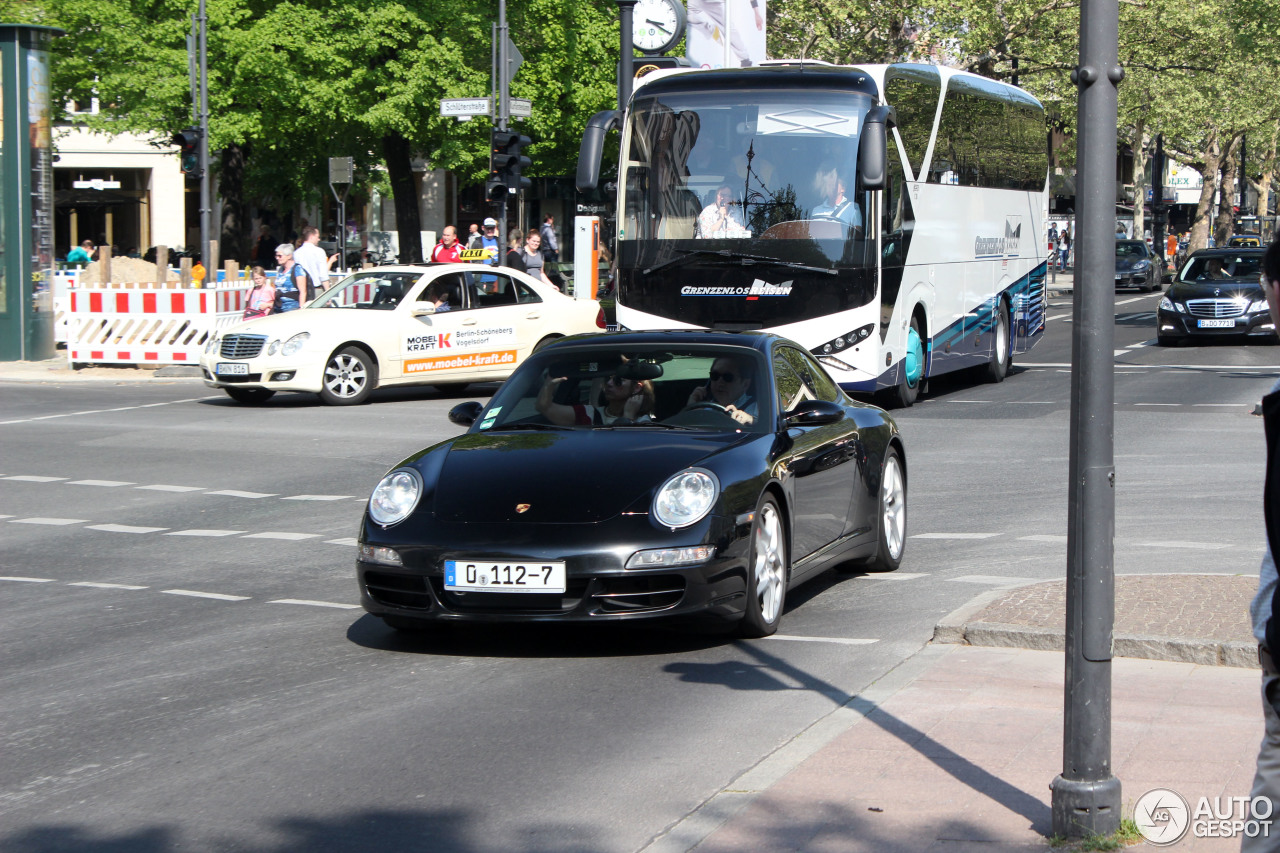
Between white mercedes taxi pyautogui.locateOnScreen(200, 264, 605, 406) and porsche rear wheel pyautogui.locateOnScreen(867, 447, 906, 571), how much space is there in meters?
11.0

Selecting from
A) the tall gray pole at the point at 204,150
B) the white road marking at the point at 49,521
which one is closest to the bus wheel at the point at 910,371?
the white road marking at the point at 49,521

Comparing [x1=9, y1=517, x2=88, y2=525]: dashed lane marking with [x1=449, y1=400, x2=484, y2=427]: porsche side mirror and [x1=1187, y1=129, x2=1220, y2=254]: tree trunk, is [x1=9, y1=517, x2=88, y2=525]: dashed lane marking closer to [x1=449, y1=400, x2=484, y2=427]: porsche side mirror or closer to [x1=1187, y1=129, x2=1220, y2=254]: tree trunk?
[x1=449, y1=400, x2=484, y2=427]: porsche side mirror

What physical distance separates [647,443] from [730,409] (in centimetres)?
62

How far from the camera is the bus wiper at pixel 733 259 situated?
17.3m

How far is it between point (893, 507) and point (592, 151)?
29.3 ft

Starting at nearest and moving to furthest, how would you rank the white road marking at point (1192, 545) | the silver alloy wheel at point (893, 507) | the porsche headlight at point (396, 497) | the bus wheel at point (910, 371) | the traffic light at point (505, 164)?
the porsche headlight at point (396, 497)
the silver alloy wheel at point (893, 507)
the white road marking at point (1192, 545)
the bus wheel at point (910, 371)
the traffic light at point (505, 164)

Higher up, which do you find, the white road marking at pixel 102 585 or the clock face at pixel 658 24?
the clock face at pixel 658 24

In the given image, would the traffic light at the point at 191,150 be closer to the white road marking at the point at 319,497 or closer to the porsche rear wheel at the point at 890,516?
the white road marking at the point at 319,497

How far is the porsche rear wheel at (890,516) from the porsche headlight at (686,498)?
216cm

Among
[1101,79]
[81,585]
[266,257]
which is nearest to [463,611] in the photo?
[81,585]

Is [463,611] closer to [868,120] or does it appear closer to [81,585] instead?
[81,585]

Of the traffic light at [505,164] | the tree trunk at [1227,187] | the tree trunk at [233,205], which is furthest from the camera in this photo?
the tree trunk at [1227,187]

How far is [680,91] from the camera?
1775 centimetres

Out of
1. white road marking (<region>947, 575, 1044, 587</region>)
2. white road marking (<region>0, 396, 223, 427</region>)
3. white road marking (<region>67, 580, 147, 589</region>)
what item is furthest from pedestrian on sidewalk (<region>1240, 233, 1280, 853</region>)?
white road marking (<region>0, 396, 223, 427</region>)
